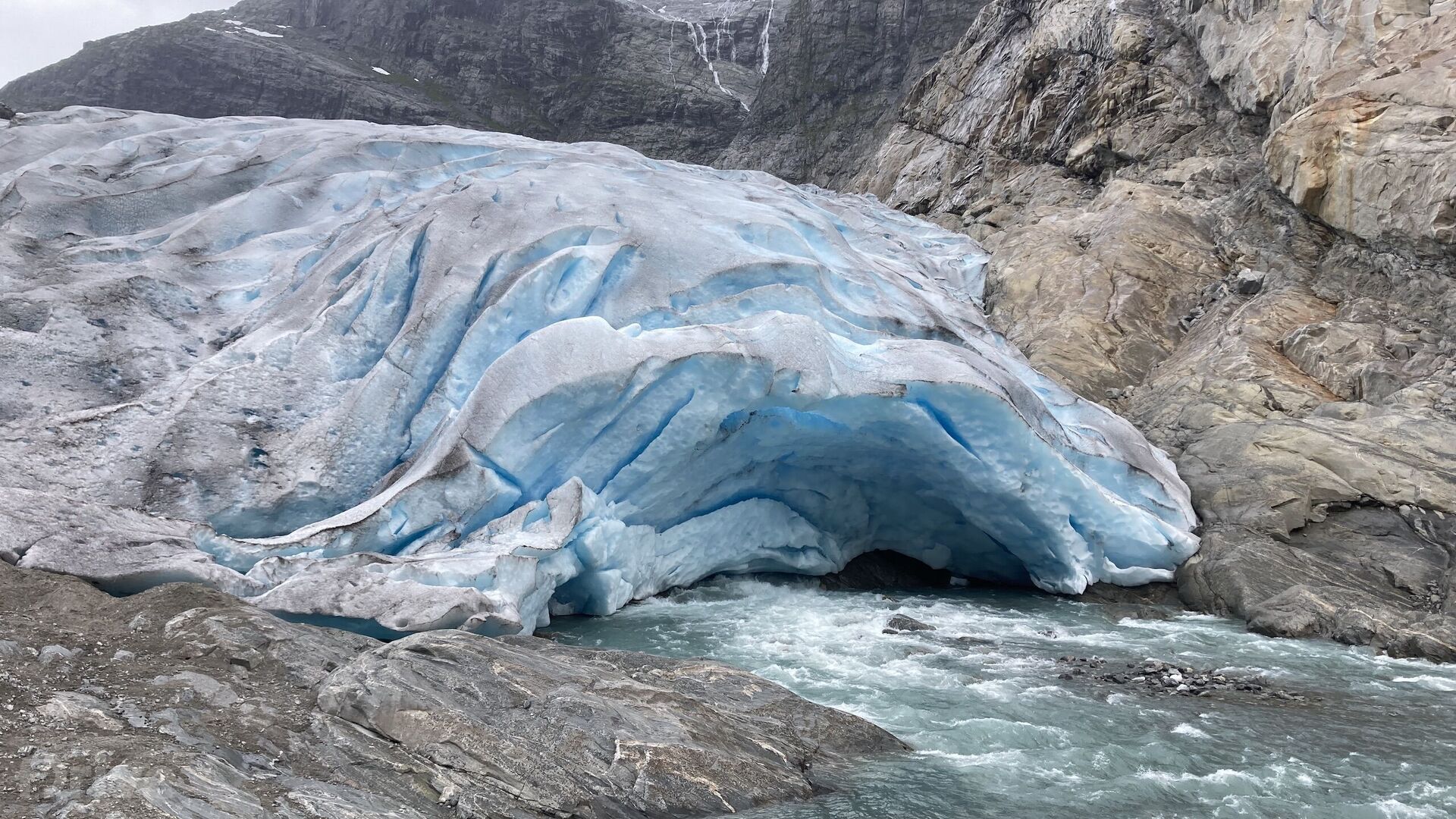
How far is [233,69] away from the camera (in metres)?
48.6

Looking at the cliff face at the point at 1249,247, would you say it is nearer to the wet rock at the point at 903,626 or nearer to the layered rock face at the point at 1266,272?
the layered rock face at the point at 1266,272

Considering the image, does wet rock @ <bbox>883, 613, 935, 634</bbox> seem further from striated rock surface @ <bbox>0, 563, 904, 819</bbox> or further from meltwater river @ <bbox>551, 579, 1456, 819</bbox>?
striated rock surface @ <bbox>0, 563, 904, 819</bbox>

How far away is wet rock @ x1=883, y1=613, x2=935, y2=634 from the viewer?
9288 millimetres

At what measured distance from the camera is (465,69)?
5262cm

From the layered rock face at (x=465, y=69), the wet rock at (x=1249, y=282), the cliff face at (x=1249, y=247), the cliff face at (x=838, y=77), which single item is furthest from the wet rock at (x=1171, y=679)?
the layered rock face at (x=465, y=69)

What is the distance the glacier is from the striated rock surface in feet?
5.06

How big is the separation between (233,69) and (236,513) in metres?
47.1

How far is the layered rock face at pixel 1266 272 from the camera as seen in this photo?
1027 cm

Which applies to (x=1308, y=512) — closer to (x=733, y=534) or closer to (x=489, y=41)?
(x=733, y=534)

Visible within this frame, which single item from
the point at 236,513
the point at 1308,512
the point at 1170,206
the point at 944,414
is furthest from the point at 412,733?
the point at 1170,206

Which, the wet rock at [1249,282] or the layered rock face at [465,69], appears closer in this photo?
the wet rock at [1249,282]

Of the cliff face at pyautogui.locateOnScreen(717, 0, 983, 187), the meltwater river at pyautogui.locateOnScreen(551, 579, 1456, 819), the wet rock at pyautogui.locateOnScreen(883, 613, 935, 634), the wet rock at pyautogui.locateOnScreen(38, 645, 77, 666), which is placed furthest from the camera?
the cliff face at pyautogui.locateOnScreen(717, 0, 983, 187)

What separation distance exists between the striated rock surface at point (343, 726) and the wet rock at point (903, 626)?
3.07 metres

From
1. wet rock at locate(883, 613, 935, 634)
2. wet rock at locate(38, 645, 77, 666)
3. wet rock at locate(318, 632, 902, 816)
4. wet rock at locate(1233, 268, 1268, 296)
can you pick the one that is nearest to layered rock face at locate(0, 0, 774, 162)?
wet rock at locate(1233, 268, 1268, 296)
